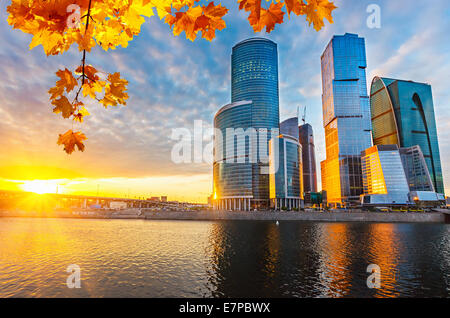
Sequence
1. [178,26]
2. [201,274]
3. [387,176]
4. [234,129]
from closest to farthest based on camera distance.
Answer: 1. [178,26]
2. [201,274]
3. [387,176]
4. [234,129]

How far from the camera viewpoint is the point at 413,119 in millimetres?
173625

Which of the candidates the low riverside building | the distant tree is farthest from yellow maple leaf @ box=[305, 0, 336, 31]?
the low riverside building

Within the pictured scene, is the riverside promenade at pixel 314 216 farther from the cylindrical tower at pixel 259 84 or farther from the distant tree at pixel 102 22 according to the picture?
the distant tree at pixel 102 22

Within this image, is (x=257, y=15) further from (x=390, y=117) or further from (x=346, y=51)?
(x=346, y=51)

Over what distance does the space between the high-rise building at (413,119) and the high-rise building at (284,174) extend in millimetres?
89423

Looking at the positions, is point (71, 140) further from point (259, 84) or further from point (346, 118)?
point (346, 118)

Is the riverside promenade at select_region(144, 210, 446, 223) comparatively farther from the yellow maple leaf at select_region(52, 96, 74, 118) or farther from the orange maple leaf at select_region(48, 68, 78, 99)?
the orange maple leaf at select_region(48, 68, 78, 99)

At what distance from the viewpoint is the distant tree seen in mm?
Result: 1478

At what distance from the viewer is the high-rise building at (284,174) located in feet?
483

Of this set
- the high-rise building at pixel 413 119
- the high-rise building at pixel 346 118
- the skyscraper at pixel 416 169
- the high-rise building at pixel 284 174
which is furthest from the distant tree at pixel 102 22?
the high-rise building at pixel 413 119
